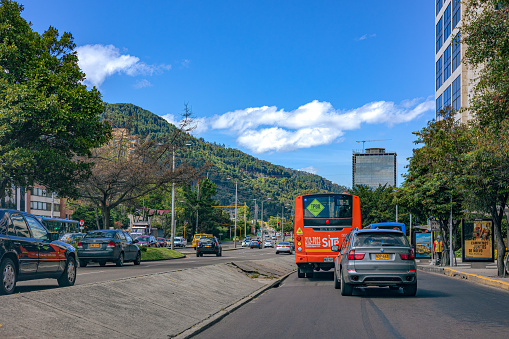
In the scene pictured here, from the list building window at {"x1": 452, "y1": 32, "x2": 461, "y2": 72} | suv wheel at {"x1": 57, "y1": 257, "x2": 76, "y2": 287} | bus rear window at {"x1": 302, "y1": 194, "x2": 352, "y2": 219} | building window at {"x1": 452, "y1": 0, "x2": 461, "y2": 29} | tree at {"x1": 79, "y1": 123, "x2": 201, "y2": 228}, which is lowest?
suv wheel at {"x1": 57, "y1": 257, "x2": 76, "y2": 287}

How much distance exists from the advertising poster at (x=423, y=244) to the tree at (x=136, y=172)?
60.5 feet

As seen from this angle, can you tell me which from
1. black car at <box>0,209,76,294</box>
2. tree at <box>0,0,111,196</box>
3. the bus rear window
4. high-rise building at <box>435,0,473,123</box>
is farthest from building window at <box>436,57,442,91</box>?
black car at <box>0,209,76,294</box>

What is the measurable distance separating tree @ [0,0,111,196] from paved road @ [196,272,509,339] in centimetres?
1208

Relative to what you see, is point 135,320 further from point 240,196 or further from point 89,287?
point 240,196

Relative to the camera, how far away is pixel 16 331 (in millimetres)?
6223

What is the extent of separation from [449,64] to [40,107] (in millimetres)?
43767

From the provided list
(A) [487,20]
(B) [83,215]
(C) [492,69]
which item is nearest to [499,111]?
(C) [492,69]

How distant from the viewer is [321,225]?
2081 centimetres

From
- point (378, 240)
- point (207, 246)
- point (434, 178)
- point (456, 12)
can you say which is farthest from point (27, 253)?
point (456, 12)

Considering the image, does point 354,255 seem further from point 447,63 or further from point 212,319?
point 447,63

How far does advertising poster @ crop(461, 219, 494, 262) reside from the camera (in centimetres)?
2939

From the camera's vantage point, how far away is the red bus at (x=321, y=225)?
20.5 metres

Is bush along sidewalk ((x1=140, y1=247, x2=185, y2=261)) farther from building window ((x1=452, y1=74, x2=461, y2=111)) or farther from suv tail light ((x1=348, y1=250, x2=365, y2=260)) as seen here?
building window ((x1=452, y1=74, x2=461, y2=111))

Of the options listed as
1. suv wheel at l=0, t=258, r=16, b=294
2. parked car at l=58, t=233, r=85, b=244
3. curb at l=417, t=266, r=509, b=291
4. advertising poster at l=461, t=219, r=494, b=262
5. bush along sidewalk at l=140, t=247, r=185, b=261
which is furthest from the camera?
bush along sidewalk at l=140, t=247, r=185, b=261
